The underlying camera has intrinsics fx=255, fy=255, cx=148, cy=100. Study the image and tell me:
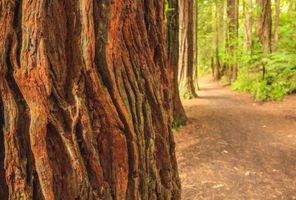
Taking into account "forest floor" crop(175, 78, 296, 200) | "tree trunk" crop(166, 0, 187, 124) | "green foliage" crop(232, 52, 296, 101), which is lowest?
"forest floor" crop(175, 78, 296, 200)

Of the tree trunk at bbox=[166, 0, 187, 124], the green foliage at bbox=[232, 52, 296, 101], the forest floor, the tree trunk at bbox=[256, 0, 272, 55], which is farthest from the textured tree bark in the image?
the tree trunk at bbox=[256, 0, 272, 55]

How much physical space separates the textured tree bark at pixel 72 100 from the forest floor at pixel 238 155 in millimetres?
2194

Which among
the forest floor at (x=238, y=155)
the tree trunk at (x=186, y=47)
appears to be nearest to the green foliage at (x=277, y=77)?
the forest floor at (x=238, y=155)

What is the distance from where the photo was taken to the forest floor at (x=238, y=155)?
3709mm

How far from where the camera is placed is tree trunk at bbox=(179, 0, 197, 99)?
10.3 meters

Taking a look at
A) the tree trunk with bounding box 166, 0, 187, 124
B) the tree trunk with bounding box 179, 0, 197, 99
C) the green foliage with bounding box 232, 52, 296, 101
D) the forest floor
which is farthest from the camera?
the green foliage with bounding box 232, 52, 296, 101

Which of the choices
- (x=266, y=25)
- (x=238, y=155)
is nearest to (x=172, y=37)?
(x=238, y=155)

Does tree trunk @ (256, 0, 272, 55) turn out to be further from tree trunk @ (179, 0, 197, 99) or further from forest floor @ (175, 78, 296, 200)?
forest floor @ (175, 78, 296, 200)

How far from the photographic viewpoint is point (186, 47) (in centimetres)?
1064

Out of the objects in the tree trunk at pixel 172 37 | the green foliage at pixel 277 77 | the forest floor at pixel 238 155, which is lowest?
the forest floor at pixel 238 155

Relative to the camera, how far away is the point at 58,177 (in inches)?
62.4

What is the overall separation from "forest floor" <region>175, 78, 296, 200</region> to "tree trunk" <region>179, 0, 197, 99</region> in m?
2.85

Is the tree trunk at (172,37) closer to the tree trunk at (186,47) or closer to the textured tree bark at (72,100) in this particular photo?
the tree trunk at (186,47)

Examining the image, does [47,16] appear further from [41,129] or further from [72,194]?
[72,194]
